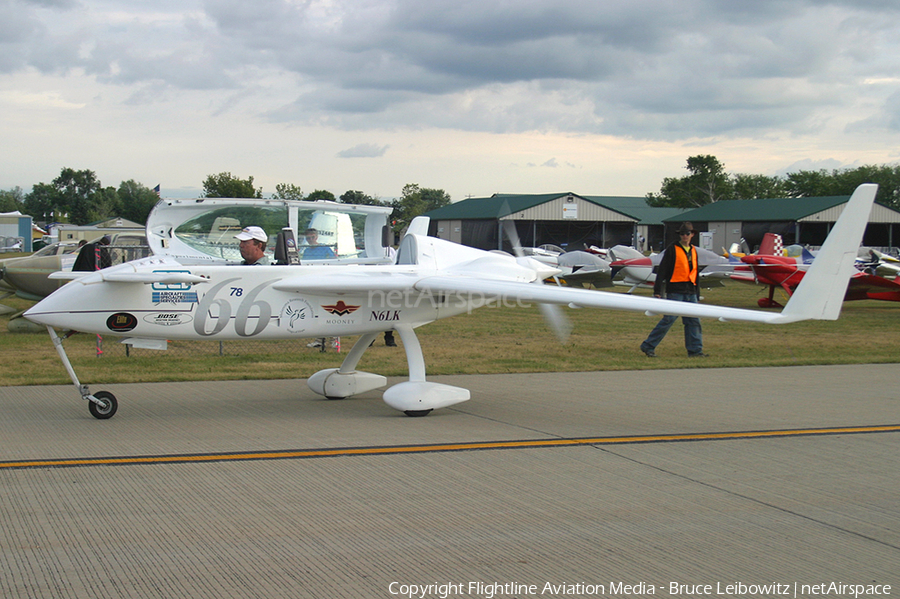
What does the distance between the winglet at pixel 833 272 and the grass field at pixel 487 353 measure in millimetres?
4411

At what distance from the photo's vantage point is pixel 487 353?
479 inches

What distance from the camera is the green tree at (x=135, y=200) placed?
115062mm

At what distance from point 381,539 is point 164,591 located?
43.3 inches

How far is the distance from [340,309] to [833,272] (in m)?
4.23

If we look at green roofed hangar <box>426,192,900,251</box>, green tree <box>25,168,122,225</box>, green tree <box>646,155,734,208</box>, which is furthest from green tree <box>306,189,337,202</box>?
green tree <box>25,168,122,225</box>

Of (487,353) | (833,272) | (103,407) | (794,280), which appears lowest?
(487,353)

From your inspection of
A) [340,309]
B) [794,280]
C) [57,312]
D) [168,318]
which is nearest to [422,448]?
[340,309]

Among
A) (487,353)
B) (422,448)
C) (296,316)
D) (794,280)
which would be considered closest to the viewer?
(422,448)

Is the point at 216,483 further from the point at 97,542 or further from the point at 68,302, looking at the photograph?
the point at 68,302

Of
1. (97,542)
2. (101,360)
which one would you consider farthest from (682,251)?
(97,542)

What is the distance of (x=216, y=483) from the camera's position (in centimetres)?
503

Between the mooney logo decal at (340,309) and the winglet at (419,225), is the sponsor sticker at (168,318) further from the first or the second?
the winglet at (419,225)

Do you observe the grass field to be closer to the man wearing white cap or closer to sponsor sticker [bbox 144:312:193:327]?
the man wearing white cap

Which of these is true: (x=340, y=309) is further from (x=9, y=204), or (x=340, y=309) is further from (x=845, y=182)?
(x=9, y=204)
